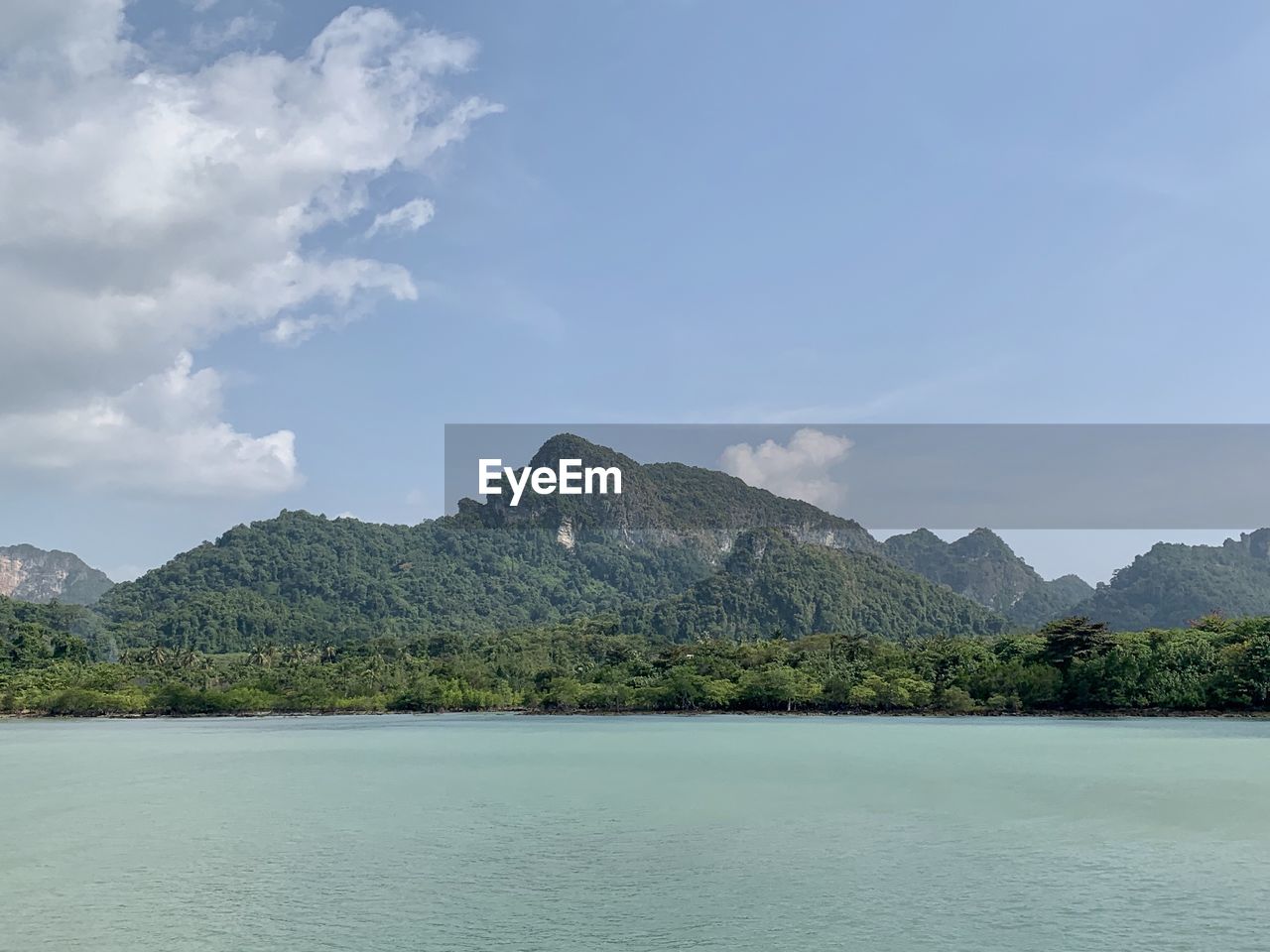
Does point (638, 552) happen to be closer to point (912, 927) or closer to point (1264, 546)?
point (1264, 546)

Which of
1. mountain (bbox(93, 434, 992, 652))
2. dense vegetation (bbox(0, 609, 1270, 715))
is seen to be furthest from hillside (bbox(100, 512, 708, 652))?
dense vegetation (bbox(0, 609, 1270, 715))

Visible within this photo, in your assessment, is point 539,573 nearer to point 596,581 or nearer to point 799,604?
point 596,581

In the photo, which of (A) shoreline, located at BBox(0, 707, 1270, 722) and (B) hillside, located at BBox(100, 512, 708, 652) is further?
Result: (B) hillside, located at BBox(100, 512, 708, 652)

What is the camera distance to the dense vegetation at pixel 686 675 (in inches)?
2111

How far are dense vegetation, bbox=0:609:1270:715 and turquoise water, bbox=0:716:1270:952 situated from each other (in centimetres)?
1821

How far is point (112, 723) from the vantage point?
58.9m

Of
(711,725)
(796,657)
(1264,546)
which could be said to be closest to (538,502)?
(796,657)

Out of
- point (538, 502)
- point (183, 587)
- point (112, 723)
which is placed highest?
point (538, 502)

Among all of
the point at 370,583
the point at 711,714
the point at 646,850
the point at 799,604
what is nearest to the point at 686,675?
the point at 711,714

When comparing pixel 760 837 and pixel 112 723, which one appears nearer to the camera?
pixel 760 837

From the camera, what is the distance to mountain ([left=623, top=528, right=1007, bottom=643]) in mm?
113562

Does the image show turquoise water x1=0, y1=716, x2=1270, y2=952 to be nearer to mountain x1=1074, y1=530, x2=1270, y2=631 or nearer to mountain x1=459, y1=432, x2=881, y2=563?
mountain x1=1074, y1=530, x2=1270, y2=631

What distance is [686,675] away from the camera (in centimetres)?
6600

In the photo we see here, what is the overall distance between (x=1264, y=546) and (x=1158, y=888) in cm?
17590
